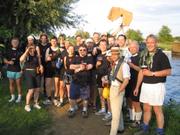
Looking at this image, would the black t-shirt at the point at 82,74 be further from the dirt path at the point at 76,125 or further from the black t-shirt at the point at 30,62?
the black t-shirt at the point at 30,62

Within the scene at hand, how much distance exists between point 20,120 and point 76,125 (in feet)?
4.50

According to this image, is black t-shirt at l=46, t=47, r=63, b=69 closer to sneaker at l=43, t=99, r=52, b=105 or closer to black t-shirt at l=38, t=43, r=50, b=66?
black t-shirt at l=38, t=43, r=50, b=66

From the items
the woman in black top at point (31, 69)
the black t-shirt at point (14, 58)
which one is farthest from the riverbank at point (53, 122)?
the black t-shirt at point (14, 58)

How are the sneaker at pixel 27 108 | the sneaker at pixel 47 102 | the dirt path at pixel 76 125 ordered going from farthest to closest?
the sneaker at pixel 47 102
the sneaker at pixel 27 108
the dirt path at pixel 76 125

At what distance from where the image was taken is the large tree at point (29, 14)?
17797mm

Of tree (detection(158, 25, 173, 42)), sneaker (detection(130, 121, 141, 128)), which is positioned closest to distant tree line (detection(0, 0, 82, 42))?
sneaker (detection(130, 121, 141, 128))

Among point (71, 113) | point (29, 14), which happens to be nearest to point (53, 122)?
point (71, 113)

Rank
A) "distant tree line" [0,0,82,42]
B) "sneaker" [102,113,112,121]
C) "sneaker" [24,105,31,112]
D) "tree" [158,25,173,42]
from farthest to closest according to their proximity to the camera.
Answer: "tree" [158,25,173,42]
"distant tree line" [0,0,82,42]
"sneaker" [24,105,31,112]
"sneaker" [102,113,112,121]

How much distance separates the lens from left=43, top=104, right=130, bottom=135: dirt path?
28.6ft

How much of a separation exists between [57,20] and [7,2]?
2606 millimetres

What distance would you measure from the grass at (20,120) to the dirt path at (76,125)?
0.25 metres

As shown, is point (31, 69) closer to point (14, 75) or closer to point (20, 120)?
point (14, 75)

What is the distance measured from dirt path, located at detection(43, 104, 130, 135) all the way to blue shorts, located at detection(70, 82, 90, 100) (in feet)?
1.64

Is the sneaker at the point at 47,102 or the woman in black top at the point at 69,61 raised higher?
the woman in black top at the point at 69,61
